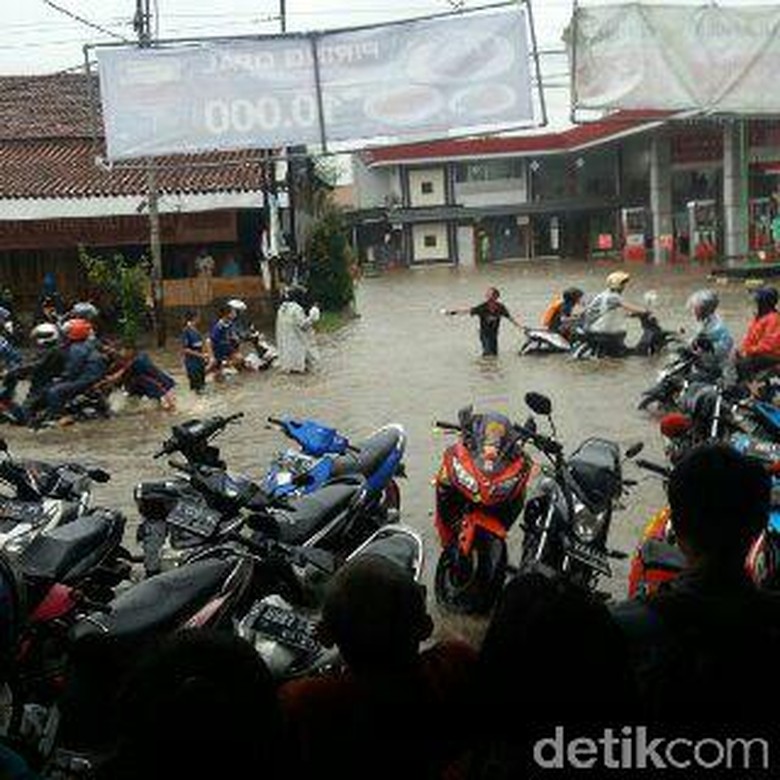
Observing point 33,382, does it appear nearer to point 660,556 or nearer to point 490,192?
point 660,556

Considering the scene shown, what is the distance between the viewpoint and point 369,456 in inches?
281

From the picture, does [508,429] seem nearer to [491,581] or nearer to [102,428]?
[491,581]

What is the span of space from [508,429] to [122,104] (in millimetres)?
9442

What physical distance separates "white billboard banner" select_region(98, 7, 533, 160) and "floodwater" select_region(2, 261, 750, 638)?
316 centimetres

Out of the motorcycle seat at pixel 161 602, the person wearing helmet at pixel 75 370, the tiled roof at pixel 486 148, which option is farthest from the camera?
the tiled roof at pixel 486 148

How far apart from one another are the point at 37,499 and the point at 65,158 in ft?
70.3

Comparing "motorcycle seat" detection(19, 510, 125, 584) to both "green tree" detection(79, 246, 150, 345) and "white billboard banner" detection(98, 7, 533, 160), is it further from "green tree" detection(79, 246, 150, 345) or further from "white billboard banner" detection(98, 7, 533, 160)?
"green tree" detection(79, 246, 150, 345)

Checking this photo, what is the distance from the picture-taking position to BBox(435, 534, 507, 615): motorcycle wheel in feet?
19.3

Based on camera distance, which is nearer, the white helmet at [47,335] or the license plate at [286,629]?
the license plate at [286,629]

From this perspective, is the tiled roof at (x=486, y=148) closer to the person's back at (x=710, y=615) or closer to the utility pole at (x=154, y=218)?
the utility pole at (x=154, y=218)

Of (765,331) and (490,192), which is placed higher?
(490,192)

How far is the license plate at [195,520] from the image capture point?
210 inches

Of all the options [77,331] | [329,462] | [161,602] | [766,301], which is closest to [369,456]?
[329,462]

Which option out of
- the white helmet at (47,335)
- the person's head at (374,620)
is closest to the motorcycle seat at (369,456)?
the person's head at (374,620)
